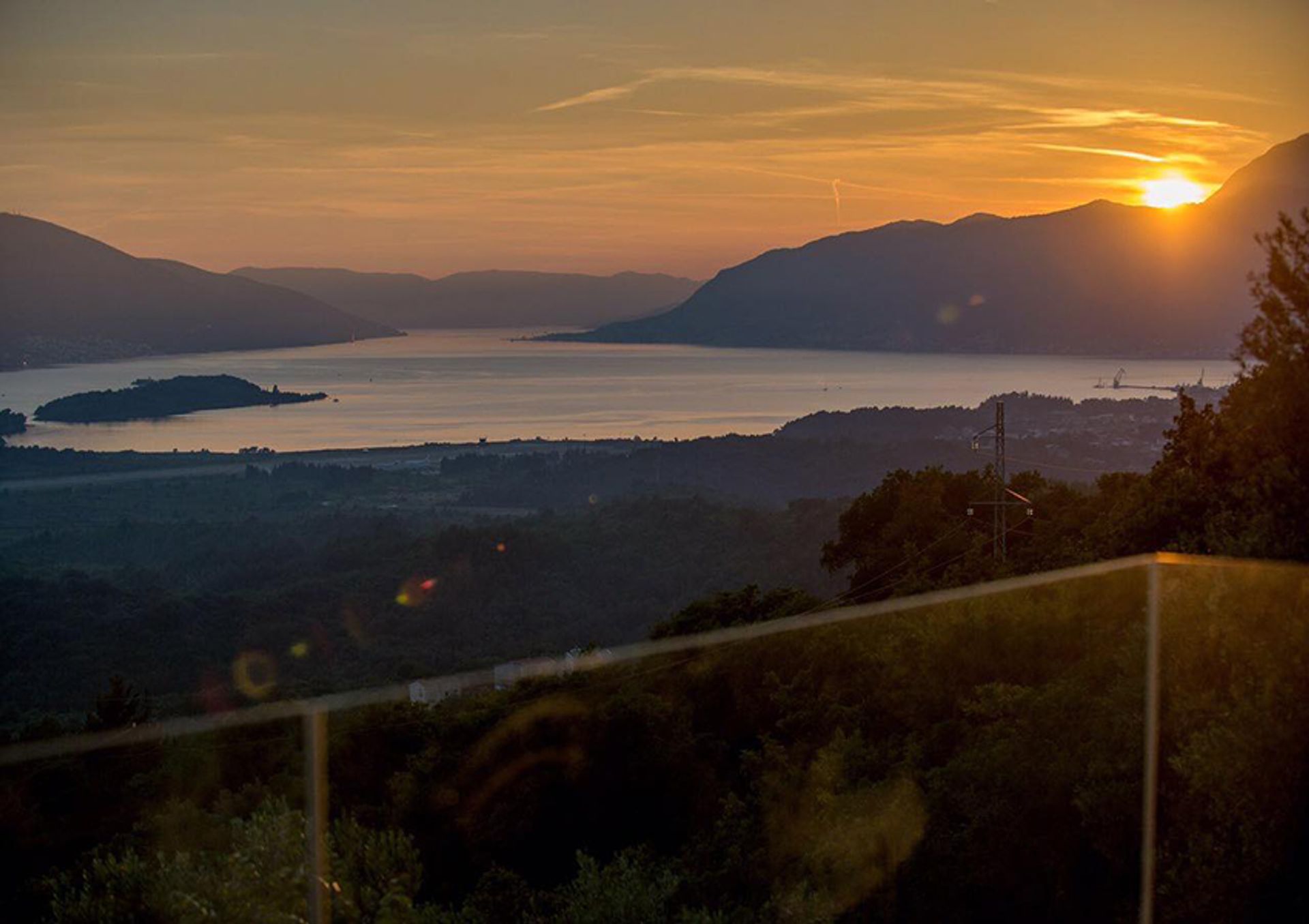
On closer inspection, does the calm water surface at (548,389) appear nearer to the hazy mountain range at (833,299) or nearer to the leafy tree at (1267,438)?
the hazy mountain range at (833,299)

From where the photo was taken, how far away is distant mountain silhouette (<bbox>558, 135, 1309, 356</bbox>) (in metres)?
72.6

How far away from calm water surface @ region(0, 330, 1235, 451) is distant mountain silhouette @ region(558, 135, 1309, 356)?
2628 millimetres

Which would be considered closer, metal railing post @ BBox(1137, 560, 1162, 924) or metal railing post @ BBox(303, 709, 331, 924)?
metal railing post @ BBox(303, 709, 331, 924)

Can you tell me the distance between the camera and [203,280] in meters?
126

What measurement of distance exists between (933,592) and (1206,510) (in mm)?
4705

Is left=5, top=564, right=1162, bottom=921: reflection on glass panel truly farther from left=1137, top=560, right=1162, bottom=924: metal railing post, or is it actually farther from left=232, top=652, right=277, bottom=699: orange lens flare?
left=232, top=652, right=277, bottom=699: orange lens flare

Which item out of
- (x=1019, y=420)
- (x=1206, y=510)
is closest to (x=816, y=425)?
(x=1019, y=420)

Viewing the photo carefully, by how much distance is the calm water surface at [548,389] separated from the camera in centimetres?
7944

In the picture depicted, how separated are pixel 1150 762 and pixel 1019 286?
351ft

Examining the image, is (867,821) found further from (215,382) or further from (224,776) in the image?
(215,382)

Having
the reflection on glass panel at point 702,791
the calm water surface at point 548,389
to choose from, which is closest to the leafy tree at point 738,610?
the reflection on glass panel at point 702,791

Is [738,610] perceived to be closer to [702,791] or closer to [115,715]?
[702,791]

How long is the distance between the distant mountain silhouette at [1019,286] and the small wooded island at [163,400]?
168 ft

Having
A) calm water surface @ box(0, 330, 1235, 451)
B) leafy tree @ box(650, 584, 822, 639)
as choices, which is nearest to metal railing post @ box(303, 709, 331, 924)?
leafy tree @ box(650, 584, 822, 639)
